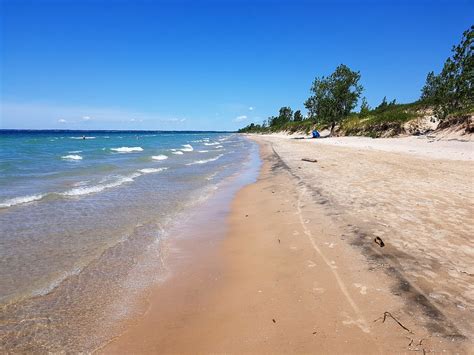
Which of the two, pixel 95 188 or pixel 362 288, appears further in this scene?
pixel 95 188

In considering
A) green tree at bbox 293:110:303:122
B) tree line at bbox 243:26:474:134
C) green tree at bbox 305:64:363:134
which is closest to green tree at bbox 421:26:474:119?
tree line at bbox 243:26:474:134

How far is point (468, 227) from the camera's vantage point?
6.89 metres

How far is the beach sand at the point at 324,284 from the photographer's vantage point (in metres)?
3.68

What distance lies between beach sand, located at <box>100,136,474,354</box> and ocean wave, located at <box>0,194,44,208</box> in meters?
7.17

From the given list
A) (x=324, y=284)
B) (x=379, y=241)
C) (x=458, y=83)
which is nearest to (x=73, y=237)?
(x=324, y=284)

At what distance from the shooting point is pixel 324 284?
4906 millimetres

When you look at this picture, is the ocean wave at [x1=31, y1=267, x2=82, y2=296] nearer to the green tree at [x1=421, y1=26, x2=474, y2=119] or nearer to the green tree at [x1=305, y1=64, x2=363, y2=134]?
the green tree at [x1=421, y1=26, x2=474, y2=119]

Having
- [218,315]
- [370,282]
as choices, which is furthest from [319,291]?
[218,315]

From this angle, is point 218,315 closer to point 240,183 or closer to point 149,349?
point 149,349

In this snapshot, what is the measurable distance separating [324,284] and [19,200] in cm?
1133

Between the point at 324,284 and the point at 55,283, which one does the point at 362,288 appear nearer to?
the point at 324,284

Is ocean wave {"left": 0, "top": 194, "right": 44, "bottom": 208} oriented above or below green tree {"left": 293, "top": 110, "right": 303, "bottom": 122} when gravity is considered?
below

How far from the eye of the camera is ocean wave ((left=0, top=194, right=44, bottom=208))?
35.9 ft

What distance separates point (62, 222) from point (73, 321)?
215 inches
